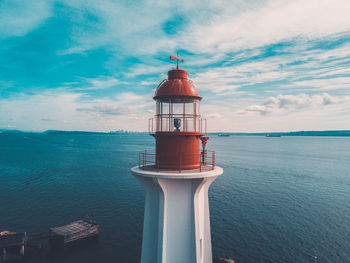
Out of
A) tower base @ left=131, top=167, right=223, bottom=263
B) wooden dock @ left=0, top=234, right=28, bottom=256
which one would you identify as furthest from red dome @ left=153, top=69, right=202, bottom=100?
wooden dock @ left=0, top=234, right=28, bottom=256

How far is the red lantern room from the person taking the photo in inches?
372

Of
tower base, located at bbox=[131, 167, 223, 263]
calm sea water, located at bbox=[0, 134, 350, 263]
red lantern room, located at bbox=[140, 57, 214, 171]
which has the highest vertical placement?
red lantern room, located at bbox=[140, 57, 214, 171]

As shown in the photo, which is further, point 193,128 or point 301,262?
point 301,262

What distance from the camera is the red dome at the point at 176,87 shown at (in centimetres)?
944

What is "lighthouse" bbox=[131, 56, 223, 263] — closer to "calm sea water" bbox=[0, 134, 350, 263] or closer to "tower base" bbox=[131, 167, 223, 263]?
"tower base" bbox=[131, 167, 223, 263]

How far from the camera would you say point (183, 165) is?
955 cm

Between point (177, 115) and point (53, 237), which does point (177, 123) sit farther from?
point (53, 237)

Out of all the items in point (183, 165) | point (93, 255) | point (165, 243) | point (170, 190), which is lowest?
point (93, 255)

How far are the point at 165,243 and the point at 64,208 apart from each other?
27907mm

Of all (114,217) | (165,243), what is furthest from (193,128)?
(114,217)

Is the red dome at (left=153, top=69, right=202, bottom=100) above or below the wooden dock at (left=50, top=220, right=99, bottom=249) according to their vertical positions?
above

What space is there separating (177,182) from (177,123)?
7.93 feet

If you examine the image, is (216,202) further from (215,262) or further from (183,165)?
(183,165)

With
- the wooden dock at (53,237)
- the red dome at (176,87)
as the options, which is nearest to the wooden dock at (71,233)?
the wooden dock at (53,237)
